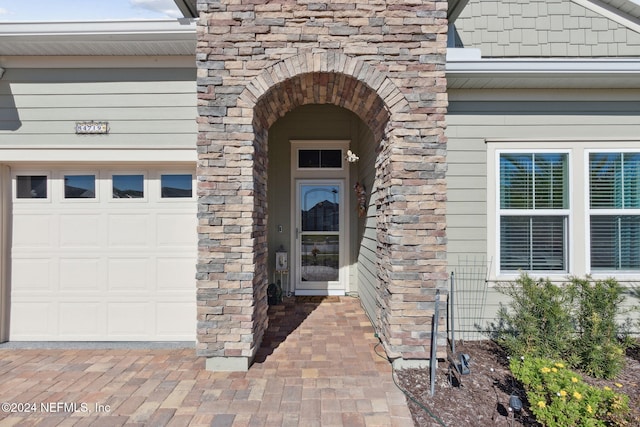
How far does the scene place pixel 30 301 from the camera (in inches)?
144

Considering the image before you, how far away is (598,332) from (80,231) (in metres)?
5.44

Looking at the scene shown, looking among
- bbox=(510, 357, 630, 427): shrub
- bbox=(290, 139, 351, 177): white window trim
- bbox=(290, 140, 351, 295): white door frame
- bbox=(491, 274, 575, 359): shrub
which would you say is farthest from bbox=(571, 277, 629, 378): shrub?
bbox=(290, 139, 351, 177): white window trim

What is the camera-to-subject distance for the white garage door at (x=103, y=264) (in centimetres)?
365

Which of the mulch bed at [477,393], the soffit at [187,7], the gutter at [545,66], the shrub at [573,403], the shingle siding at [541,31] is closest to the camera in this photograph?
the shrub at [573,403]

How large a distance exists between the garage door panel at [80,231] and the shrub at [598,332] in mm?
5031

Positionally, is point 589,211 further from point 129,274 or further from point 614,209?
point 129,274

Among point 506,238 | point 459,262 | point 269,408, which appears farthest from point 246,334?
point 506,238

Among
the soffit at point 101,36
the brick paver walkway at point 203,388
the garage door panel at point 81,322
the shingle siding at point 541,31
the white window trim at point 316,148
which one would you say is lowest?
the brick paver walkway at point 203,388

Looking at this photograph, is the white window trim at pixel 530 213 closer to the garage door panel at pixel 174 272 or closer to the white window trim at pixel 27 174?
the garage door panel at pixel 174 272

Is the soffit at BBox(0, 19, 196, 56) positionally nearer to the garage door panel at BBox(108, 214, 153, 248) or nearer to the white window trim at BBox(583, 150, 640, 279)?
the garage door panel at BBox(108, 214, 153, 248)

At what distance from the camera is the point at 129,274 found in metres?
3.66

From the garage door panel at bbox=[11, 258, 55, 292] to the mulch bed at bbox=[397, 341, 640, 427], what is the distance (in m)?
3.95

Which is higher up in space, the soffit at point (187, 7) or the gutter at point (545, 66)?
the soffit at point (187, 7)

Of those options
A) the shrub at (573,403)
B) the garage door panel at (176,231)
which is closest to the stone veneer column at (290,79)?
the garage door panel at (176,231)
